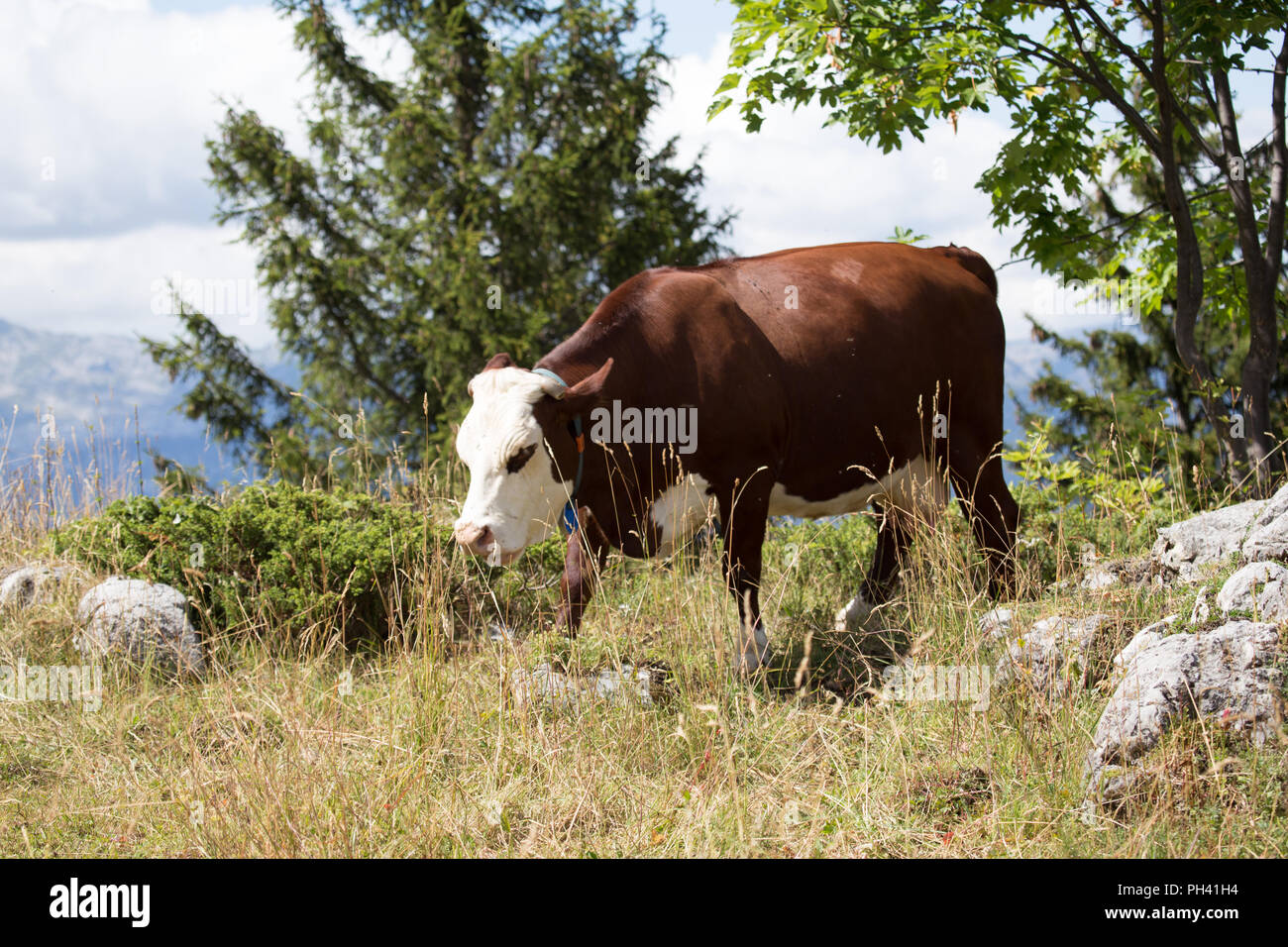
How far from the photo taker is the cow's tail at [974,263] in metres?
6.50

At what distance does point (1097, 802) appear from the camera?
11.0 feet

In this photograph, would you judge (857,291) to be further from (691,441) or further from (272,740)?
(272,740)

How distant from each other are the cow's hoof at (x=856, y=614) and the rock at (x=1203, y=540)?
1551 mm

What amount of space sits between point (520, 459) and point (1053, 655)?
231cm

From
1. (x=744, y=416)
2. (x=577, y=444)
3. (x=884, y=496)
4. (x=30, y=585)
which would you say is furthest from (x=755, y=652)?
(x=30, y=585)

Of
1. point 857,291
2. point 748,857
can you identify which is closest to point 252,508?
point 857,291

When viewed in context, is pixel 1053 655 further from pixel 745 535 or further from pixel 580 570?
pixel 580 570

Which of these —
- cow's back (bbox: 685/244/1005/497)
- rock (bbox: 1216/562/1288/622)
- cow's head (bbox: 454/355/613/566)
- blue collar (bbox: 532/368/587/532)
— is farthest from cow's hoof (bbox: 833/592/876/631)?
rock (bbox: 1216/562/1288/622)

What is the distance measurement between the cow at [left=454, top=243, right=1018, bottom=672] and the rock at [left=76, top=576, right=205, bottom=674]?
1.84m

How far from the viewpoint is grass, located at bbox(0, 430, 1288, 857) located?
11.0 ft

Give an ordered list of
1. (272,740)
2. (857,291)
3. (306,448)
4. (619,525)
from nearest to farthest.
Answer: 1. (272,740)
2. (619,525)
3. (857,291)
4. (306,448)

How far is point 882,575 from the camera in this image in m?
6.42
